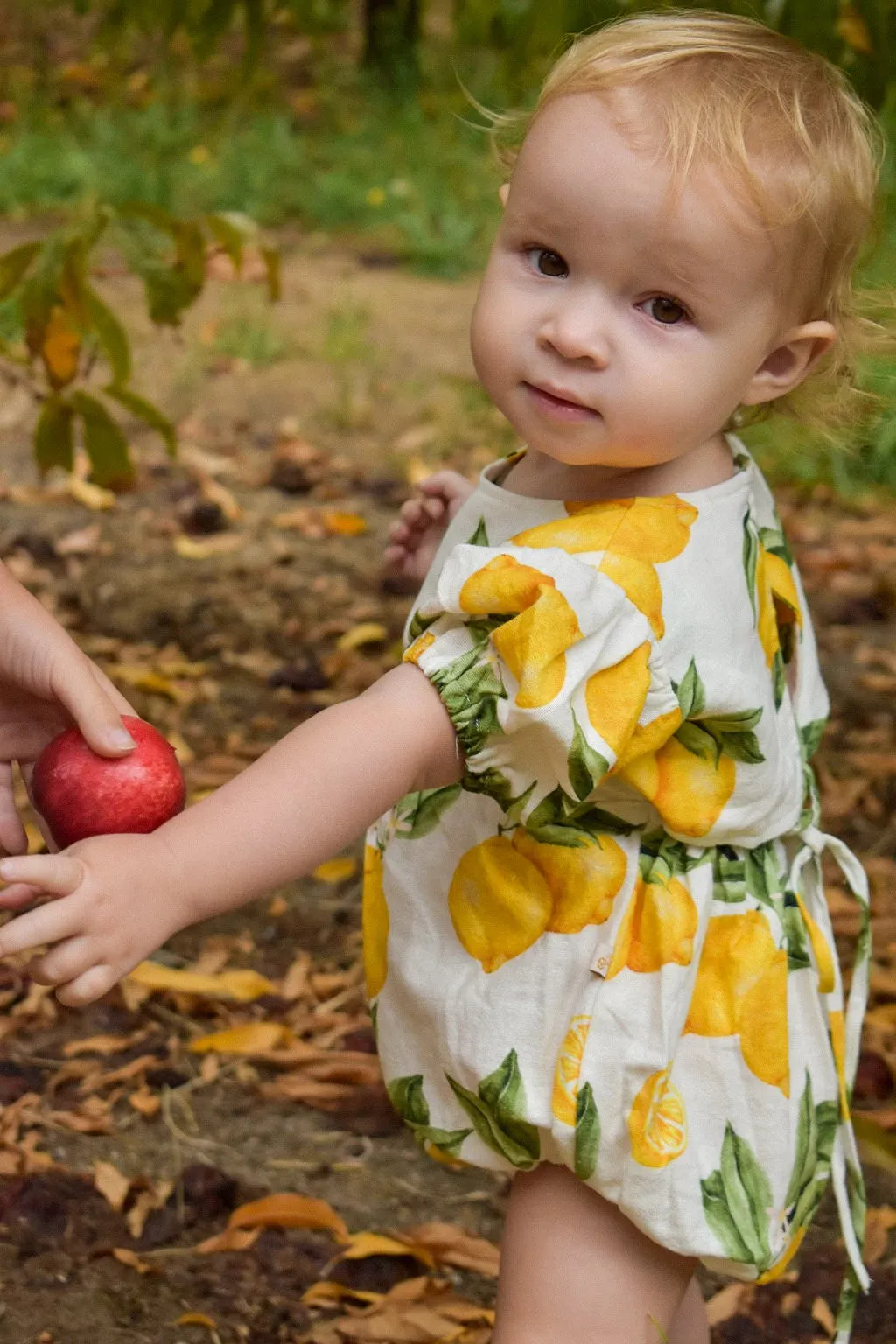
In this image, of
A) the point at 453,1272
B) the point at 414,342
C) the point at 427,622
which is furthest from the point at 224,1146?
the point at 414,342

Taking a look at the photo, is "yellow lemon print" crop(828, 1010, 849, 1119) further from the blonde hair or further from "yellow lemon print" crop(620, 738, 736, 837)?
the blonde hair

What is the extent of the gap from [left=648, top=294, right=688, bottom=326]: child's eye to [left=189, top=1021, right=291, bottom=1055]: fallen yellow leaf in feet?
4.83

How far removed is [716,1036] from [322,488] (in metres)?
3.07

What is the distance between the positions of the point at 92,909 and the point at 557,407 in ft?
2.15

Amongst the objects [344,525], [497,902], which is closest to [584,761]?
[497,902]

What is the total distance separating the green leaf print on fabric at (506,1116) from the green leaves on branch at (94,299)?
4.86 ft

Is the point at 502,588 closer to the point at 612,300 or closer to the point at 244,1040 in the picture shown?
the point at 612,300

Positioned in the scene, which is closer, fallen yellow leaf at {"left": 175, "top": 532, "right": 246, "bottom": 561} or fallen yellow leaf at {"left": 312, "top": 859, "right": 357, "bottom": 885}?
fallen yellow leaf at {"left": 312, "top": 859, "right": 357, "bottom": 885}

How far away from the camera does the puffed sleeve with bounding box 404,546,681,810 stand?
59.2 inches

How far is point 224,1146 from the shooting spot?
2.47m

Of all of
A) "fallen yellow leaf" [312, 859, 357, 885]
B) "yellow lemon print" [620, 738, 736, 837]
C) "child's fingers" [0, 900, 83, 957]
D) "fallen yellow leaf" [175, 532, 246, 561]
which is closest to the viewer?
"child's fingers" [0, 900, 83, 957]

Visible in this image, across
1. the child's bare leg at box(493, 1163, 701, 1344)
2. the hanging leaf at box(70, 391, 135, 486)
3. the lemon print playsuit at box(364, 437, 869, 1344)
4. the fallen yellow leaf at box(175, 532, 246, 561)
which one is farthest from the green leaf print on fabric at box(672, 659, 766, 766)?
the fallen yellow leaf at box(175, 532, 246, 561)

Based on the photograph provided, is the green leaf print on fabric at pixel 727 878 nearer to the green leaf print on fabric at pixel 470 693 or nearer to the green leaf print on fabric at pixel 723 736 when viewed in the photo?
the green leaf print on fabric at pixel 723 736

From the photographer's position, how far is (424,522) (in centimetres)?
213
